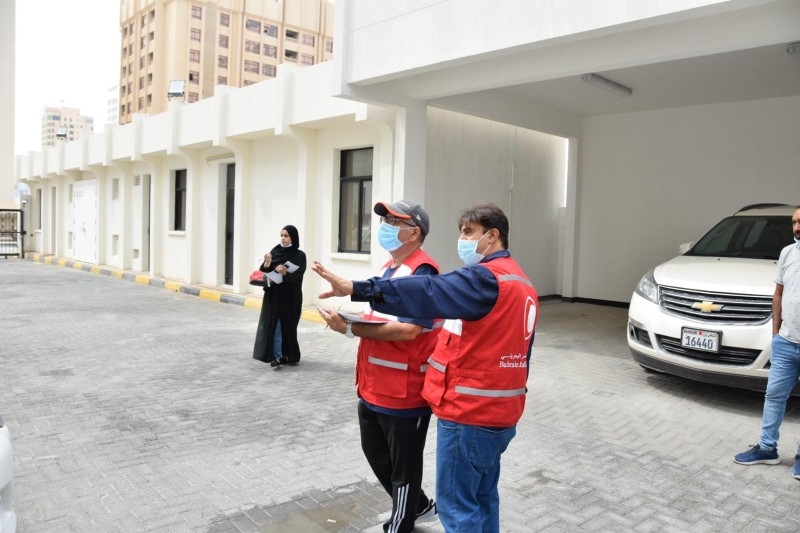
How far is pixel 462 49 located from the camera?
7.88m

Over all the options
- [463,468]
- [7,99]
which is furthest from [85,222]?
[463,468]

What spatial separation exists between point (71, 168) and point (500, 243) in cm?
2435

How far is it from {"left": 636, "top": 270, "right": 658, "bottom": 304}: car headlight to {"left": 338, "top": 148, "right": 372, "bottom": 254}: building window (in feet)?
19.4

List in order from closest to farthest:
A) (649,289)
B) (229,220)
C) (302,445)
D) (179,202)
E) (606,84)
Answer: (302,445) < (649,289) < (606,84) < (229,220) < (179,202)

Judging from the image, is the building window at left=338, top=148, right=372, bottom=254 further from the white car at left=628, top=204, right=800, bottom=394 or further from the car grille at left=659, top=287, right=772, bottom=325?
the car grille at left=659, top=287, right=772, bottom=325

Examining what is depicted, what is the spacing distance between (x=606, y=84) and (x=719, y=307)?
18.7ft

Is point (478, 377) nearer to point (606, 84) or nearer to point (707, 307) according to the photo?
point (707, 307)

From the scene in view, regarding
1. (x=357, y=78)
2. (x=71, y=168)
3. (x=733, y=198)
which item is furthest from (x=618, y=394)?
(x=71, y=168)

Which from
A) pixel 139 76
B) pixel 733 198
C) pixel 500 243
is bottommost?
pixel 500 243

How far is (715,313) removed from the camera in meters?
6.21

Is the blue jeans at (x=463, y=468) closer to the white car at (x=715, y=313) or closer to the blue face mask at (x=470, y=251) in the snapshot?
the blue face mask at (x=470, y=251)

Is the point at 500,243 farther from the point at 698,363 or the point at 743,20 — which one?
the point at 743,20

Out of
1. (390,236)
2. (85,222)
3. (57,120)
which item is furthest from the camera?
(57,120)

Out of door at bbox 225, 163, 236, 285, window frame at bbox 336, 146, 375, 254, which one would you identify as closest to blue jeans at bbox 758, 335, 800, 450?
window frame at bbox 336, 146, 375, 254
